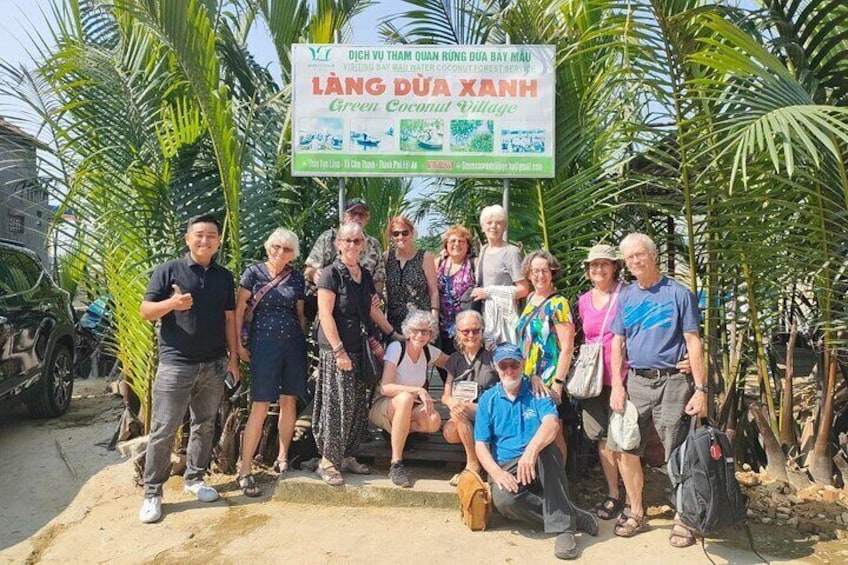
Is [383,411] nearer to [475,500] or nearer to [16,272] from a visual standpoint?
[475,500]

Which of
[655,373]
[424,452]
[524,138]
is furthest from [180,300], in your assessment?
[655,373]

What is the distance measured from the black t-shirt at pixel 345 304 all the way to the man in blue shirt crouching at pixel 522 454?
0.95 m

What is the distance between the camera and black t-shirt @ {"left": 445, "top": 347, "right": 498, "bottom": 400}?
3705mm

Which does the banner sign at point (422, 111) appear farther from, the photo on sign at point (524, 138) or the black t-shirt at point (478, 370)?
the black t-shirt at point (478, 370)

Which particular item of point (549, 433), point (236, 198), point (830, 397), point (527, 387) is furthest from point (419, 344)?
point (830, 397)

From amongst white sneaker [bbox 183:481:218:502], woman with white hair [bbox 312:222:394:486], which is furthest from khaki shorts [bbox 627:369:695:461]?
white sneaker [bbox 183:481:218:502]

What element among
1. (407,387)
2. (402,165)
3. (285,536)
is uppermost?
(402,165)

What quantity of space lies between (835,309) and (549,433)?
2.08m

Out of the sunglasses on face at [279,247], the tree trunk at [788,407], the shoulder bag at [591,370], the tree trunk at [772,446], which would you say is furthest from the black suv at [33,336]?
the tree trunk at [788,407]

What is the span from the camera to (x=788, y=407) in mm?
3996

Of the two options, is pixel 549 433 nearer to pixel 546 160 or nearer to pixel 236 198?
pixel 546 160

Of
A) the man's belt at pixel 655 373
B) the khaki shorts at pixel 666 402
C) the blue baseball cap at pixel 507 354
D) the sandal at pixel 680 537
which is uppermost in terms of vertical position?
the blue baseball cap at pixel 507 354

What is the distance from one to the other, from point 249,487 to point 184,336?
1066mm

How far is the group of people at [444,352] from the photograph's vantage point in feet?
10.8
